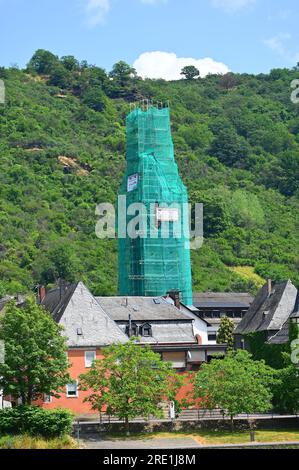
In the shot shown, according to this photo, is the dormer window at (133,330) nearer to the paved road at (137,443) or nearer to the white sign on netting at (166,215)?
the paved road at (137,443)

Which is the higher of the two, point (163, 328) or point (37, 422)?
point (163, 328)

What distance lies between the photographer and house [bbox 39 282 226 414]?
210ft

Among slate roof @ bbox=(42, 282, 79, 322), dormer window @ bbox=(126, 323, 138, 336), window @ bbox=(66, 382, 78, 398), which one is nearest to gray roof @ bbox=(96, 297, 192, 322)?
Result: dormer window @ bbox=(126, 323, 138, 336)

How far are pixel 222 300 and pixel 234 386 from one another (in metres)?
57.8

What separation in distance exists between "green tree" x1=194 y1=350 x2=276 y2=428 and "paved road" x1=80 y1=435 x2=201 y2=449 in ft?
14.8

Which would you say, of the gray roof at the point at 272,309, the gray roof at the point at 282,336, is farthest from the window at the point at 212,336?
the gray roof at the point at 282,336

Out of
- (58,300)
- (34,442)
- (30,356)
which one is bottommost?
(34,442)

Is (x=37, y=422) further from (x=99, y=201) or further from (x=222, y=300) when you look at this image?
(x=99, y=201)

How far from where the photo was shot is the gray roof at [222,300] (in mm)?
113375

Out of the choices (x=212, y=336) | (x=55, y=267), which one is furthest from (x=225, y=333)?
(x=55, y=267)

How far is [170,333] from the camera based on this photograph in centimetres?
7344

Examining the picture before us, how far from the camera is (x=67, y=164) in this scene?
170250 mm

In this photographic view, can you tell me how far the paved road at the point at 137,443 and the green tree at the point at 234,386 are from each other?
4.51m
